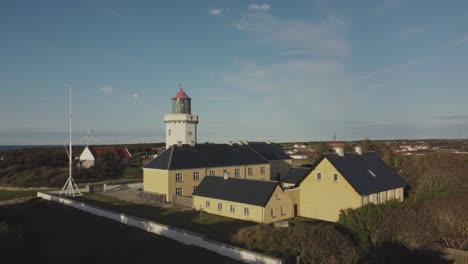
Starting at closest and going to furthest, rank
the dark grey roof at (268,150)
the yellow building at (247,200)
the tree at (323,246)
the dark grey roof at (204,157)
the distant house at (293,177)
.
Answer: the tree at (323,246) → the yellow building at (247,200) → the distant house at (293,177) → the dark grey roof at (204,157) → the dark grey roof at (268,150)

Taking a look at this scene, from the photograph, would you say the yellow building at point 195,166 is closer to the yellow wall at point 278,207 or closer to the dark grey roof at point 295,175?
the dark grey roof at point 295,175

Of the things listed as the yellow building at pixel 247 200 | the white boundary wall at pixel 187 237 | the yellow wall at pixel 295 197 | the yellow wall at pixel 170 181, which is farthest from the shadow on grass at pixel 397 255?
the yellow wall at pixel 170 181

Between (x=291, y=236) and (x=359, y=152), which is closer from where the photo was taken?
(x=291, y=236)

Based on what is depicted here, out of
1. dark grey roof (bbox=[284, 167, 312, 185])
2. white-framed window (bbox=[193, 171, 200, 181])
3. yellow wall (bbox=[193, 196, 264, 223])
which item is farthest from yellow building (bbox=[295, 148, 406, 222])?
white-framed window (bbox=[193, 171, 200, 181])

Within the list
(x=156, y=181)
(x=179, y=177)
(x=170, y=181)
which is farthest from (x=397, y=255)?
(x=156, y=181)

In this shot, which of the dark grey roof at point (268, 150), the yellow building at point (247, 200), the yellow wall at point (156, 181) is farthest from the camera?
the dark grey roof at point (268, 150)

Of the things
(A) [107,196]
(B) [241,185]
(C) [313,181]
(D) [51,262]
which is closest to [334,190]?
(C) [313,181]

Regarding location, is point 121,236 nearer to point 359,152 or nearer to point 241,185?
point 241,185

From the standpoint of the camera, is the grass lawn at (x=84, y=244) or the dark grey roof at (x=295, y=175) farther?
the dark grey roof at (x=295, y=175)
